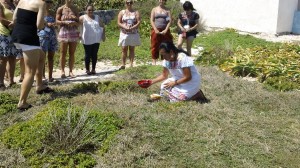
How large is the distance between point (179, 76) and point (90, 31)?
129 inches

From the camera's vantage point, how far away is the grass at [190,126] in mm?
4555

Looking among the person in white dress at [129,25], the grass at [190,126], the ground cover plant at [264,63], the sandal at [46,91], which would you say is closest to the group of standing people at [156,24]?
the person in white dress at [129,25]

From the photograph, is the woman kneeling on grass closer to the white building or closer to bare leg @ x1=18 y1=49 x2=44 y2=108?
Result: bare leg @ x1=18 y1=49 x2=44 y2=108

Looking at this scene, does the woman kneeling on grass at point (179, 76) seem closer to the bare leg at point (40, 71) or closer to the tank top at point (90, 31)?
the bare leg at point (40, 71)

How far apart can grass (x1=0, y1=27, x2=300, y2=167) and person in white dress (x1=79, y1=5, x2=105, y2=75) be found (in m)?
1.94

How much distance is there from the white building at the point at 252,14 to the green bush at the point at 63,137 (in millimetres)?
10809

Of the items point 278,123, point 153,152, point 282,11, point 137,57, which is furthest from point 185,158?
point 282,11

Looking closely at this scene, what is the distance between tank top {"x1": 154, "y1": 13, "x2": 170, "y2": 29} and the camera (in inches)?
362

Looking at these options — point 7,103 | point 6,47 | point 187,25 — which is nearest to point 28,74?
point 7,103

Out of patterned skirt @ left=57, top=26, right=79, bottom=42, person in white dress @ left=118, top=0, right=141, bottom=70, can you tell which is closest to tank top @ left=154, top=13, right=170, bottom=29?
person in white dress @ left=118, top=0, right=141, bottom=70

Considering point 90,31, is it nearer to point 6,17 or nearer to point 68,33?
point 68,33

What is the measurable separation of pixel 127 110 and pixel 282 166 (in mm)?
2111

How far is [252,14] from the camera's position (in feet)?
49.5

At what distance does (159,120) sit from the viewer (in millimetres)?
5309
